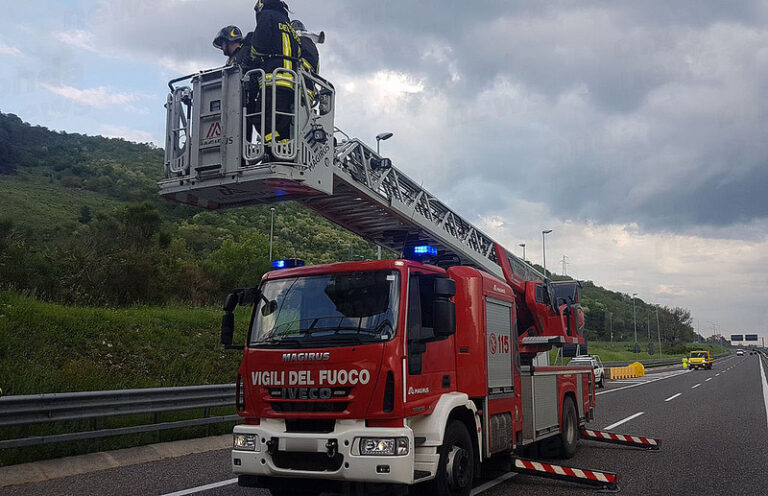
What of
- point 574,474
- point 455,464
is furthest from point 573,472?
point 455,464

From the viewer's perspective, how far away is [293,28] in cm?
800

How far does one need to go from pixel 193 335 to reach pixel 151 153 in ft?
262

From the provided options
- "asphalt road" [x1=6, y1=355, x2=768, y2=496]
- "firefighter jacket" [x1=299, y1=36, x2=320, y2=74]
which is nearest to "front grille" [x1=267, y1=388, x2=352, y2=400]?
"asphalt road" [x1=6, y1=355, x2=768, y2=496]

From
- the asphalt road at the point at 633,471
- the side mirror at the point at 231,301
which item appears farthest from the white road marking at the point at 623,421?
the side mirror at the point at 231,301

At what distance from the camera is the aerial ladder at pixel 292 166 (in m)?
7.07

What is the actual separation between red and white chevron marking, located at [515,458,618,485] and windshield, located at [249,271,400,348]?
2834 mm

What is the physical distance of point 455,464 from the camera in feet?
Answer: 18.2

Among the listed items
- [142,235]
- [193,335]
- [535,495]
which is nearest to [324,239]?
[142,235]

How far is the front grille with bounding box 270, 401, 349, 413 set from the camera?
5137 mm

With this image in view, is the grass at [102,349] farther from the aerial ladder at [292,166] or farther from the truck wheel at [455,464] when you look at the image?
the truck wheel at [455,464]

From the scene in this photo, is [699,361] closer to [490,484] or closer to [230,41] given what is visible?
[490,484]

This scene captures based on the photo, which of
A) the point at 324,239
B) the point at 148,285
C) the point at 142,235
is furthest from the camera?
the point at 324,239

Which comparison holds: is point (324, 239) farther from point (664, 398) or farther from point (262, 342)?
point (262, 342)

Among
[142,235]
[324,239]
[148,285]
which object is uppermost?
[324,239]
